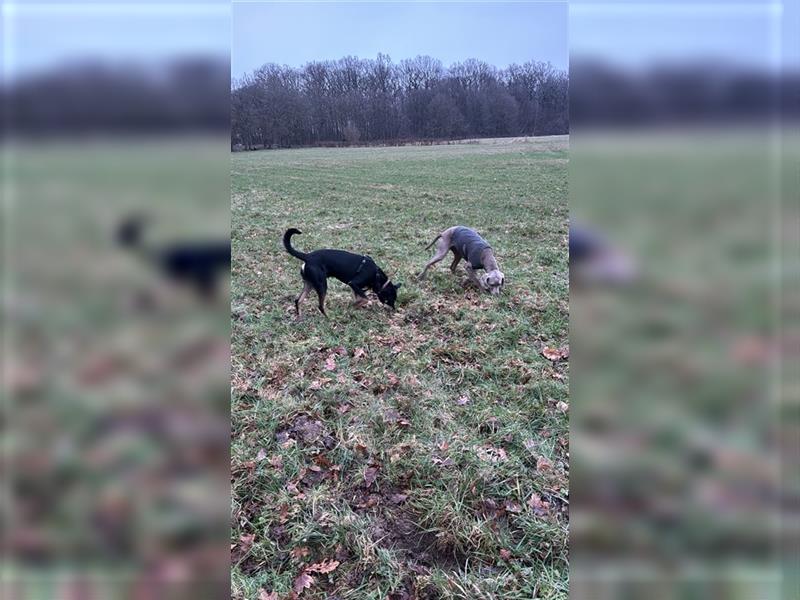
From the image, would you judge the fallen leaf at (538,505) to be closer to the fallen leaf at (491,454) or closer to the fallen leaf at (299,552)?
the fallen leaf at (491,454)

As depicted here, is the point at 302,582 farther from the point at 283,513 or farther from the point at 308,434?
the point at 308,434

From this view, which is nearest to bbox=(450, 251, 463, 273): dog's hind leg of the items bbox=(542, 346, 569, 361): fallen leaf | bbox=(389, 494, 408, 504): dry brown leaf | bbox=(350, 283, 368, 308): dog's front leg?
bbox=(350, 283, 368, 308): dog's front leg

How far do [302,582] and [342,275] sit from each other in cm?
460

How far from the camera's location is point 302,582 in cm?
264

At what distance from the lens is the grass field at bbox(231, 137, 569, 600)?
2717mm

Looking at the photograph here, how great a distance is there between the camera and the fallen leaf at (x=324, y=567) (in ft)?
8.87
